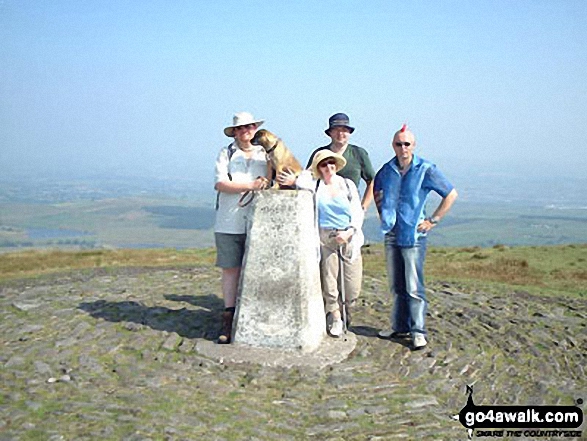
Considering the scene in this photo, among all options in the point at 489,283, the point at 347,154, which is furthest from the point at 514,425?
the point at 489,283

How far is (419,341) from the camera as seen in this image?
26.5ft

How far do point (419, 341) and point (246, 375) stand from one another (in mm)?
2593

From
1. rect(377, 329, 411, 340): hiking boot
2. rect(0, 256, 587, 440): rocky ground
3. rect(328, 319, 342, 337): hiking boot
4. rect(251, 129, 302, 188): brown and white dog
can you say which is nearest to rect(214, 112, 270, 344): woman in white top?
rect(251, 129, 302, 188): brown and white dog

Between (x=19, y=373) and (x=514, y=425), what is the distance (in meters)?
5.87

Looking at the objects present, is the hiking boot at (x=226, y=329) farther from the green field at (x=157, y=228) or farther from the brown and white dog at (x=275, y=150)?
the green field at (x=157, y=228)

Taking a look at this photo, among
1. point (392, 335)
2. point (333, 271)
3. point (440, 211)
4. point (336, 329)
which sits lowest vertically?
point (392, 335)

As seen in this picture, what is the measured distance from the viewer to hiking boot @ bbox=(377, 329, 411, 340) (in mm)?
8555

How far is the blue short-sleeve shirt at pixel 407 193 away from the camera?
25.6 feet

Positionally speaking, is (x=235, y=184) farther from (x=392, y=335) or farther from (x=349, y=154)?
(x=392, y=335)

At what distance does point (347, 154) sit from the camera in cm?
838

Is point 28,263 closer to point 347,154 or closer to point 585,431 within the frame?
point 347,154

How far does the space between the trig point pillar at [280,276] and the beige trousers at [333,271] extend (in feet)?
1.02

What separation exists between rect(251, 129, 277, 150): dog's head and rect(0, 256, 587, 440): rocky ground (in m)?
3.00

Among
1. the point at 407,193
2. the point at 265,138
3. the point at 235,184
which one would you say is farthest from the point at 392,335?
the point at 265,138
